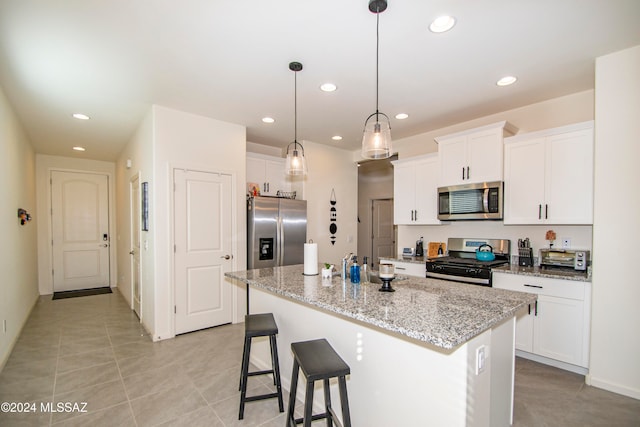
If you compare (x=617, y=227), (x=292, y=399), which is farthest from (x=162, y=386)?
(x=617, y=227)

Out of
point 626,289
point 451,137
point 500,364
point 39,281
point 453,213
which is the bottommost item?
point 39,281

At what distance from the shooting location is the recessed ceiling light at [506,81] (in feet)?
9.26

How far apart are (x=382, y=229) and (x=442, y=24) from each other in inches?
229

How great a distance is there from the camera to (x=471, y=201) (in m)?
3.61

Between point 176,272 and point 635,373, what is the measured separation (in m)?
4.42

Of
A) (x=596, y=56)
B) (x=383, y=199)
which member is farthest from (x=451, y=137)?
(x=383, y=199)

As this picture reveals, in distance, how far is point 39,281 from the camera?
18.9ft

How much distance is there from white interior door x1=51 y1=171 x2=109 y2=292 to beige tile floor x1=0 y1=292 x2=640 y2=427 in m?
2.73

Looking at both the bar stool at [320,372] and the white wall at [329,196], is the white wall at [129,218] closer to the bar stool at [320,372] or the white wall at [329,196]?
the white wall at [329,196]

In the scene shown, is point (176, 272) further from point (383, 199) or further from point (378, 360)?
point (383, 199)

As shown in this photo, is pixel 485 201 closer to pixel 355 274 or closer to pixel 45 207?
pixel 355 274

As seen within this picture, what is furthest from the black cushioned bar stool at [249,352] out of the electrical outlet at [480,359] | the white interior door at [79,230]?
the white interior door at [79,230]

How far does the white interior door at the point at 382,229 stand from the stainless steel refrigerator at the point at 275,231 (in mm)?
3203

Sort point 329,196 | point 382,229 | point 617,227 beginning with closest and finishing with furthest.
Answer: point 617,227 → point 329,196 → point 382,229
